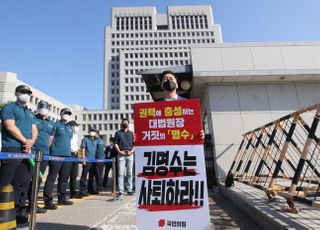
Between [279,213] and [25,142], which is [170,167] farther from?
[25,142]

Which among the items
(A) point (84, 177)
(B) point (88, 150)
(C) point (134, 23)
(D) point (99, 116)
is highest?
(C) point (134, 23)

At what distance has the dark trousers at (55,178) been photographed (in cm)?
418

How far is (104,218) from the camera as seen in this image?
349 centimetres

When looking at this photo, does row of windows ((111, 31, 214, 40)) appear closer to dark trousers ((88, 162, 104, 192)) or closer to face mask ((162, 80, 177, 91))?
dark trousers ((88, 162, 104, 192))

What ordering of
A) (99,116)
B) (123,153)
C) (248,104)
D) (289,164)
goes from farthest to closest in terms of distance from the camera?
(99,116)
(248,104)
(123,153)
(289,164)

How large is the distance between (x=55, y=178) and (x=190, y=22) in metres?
106

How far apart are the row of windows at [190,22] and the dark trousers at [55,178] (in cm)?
10159

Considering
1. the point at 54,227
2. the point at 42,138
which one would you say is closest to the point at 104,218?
the point at 54,227

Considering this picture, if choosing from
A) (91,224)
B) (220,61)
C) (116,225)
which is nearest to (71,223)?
(91,224)

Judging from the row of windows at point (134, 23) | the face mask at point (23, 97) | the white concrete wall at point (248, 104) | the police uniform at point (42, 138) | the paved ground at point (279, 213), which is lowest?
the paved ground at point (279, 213)

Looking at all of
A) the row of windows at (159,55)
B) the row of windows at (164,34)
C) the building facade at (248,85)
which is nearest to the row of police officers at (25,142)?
the building facade at (248,85)

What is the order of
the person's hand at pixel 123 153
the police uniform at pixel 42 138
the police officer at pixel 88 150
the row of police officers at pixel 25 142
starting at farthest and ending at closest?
the police officer at pixel 88 150
the person's hand at pixel 123 153
the police uniform at pixel 42 138
the row of police officers at pixel 25 142

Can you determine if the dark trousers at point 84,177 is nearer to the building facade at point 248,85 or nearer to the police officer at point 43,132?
the police officer at point 43,132

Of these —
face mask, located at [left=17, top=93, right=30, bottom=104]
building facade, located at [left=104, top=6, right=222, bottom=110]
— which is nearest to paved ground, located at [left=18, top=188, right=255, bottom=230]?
face mask, located at [left=17, top=93, right=30, bottom=104]
